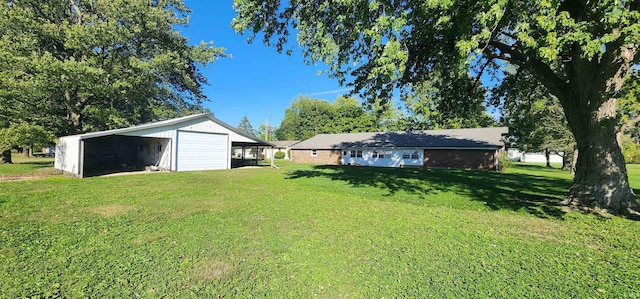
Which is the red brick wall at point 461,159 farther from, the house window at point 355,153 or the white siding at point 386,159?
the house window at point 355,153

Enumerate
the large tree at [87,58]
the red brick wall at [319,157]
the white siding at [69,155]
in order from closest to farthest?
1. the white siding at [69,155]
2. the large tree at [87,58]
3. the red brick wall at [319,157]

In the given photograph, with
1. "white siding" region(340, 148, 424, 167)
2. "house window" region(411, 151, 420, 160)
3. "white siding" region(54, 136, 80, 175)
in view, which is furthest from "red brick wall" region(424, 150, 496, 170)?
"white siding" region(54, 136, 80, 175)

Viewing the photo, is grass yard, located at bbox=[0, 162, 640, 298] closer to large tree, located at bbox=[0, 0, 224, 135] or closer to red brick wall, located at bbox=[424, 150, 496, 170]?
large tree, located at bbox=[0, 0, 224, 135]

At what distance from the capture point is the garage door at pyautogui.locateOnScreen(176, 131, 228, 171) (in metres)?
18.2

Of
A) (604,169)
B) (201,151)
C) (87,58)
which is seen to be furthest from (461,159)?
(87,58)

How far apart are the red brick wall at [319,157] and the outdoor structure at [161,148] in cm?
1093

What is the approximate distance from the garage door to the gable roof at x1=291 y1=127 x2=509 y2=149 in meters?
13.9

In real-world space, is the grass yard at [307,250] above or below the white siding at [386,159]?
below

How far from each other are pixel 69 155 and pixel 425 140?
2632 centimetres

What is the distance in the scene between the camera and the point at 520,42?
23.6 feet

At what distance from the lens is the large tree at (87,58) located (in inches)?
640

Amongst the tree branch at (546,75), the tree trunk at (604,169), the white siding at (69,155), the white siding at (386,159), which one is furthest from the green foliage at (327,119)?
the tree trunk at (604,169)

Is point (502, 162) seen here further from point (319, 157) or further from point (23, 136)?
point (23, 136)

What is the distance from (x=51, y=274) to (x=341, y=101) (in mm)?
60110
